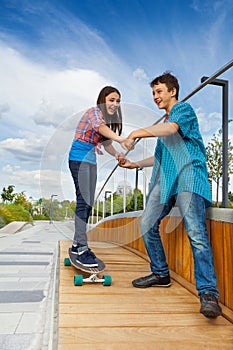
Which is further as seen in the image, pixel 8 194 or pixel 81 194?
pixel 8 194

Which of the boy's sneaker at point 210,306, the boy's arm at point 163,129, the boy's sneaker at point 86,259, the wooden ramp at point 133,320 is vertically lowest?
the wooden ramp at point 133,320

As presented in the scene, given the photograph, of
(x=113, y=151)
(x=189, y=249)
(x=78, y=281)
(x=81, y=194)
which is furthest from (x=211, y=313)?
(x=113, y=151)

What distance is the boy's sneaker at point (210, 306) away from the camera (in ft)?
4.04

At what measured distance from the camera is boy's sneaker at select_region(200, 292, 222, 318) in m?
1.23

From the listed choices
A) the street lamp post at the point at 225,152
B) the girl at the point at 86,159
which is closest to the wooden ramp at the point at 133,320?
the girl at the point at 86,159

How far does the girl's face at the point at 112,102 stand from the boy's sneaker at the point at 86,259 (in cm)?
88

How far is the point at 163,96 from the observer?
1.70m

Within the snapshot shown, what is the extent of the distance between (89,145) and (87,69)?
13.7 ft

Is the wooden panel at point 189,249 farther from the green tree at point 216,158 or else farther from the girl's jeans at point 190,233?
the green tree at point 216,158

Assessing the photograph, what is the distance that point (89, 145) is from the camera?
1.90 m

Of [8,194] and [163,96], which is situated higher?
[8,194]

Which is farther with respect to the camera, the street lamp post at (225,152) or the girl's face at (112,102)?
the girl's face at (112,102)

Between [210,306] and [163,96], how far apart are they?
1.05m

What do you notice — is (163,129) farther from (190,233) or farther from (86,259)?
(86,259)
